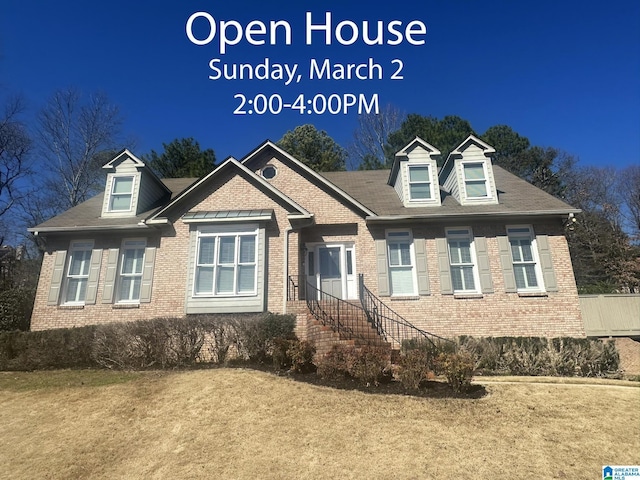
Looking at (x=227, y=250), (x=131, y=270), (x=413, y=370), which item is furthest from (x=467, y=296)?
(x=131, y=270)

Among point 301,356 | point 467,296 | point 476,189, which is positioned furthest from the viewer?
point 476,189

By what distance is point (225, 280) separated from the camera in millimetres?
13281

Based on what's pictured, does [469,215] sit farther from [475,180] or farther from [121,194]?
[121,194]

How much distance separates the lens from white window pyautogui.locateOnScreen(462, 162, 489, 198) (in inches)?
595

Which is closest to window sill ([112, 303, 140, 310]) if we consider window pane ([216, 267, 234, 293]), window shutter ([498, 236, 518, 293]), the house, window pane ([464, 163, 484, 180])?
the house

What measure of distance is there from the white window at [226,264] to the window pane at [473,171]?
8.72 m

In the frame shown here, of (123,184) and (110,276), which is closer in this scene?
(110,276)

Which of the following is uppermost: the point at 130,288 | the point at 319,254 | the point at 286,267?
the point at 319,254

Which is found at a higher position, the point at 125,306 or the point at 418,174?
the point at 418,174

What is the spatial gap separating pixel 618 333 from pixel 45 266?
77.2 feet

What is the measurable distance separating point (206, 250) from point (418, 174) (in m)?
8.78

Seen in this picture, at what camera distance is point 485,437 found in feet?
21.7

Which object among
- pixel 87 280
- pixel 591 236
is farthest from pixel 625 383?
pixel 591 236

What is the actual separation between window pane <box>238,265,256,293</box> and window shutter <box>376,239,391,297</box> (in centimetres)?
446
